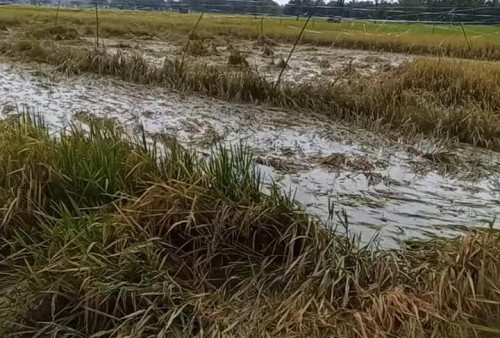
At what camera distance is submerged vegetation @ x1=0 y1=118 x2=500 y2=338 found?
9.16ft

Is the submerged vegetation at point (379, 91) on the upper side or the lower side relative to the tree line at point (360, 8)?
lower

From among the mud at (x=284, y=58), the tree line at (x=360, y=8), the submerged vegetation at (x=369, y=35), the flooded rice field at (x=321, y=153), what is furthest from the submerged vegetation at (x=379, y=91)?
the tree line at (x=360, y=8)

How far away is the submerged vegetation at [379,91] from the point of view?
755 cm

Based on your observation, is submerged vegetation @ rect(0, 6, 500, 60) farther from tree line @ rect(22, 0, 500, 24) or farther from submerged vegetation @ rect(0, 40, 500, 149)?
submerged vegetation @ rect(0, 40, 500, 149)

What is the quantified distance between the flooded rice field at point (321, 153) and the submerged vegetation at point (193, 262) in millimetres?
802

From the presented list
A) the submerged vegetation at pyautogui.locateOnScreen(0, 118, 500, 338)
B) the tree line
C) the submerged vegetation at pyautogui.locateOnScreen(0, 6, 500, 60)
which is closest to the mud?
the submerged vegetation at pyautogui.locateOnScreen(0, 6, 500, 60)

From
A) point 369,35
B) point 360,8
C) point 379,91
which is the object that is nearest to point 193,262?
point 379,91

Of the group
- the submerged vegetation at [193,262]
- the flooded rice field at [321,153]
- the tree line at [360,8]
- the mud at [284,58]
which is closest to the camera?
the submerged vegetation at [193,262]

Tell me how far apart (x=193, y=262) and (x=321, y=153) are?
3.35m

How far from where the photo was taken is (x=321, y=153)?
639cm

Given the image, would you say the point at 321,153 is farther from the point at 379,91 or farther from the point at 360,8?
the point at 360,8

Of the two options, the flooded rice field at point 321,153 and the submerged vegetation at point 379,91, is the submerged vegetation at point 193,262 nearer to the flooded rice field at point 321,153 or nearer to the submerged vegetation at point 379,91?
the flooded rice field at point 321,153

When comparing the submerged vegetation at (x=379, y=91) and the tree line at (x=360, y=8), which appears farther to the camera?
the tree line at (x=360, y=8)

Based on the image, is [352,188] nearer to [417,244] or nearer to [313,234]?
[417,244]
